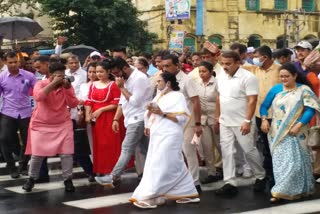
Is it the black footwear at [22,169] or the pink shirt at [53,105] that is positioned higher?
the pink shirt at [53,105]

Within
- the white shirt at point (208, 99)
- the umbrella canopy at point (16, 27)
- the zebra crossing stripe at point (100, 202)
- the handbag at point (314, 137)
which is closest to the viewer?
the zebra crossing stripe at point (100, 202)

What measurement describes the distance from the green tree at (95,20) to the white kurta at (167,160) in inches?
871

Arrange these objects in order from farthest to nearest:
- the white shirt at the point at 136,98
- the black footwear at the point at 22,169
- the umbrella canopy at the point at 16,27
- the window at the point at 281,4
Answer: the window at the point at 281,4 < the umbrella canopy at the point at 16,27 < the black footwear at the point at 22,169 < the white shirt at the point at 136,98

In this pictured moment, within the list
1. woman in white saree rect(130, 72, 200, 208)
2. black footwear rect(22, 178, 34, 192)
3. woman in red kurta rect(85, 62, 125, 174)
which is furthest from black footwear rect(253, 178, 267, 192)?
black footwear rect(22, 178, 34, 192)

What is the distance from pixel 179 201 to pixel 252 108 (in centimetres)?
153

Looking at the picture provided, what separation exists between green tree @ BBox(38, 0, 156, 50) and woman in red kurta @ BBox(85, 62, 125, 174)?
2035 centimetres

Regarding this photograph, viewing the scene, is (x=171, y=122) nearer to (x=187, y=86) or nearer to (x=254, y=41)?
(x=187, y=86)

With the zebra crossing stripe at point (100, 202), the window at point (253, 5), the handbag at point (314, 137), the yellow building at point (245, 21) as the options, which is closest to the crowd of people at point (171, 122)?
the handbag at point (314, 137)

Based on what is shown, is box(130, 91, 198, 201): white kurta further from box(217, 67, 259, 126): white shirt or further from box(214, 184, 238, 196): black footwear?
box(217, 67, 259, 126): white shirt

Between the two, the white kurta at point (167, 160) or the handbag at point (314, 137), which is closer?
the white kurta at point (167, 160)

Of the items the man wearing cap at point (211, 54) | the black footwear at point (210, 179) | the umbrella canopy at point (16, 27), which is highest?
the umbrella canopy at point (16, 27)

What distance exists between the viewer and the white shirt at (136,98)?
9.05m

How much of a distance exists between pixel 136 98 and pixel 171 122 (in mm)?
1241

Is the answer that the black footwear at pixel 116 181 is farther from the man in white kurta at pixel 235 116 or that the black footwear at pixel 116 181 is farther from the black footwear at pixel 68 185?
the man in white kurta at pixel 235 116
